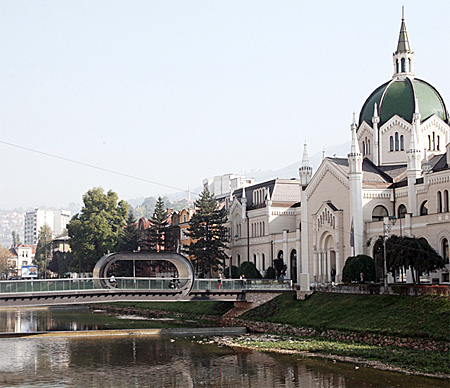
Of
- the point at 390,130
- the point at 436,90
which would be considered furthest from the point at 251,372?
the point at 436,90

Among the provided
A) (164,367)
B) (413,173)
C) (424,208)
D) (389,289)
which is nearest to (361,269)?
(389,289)

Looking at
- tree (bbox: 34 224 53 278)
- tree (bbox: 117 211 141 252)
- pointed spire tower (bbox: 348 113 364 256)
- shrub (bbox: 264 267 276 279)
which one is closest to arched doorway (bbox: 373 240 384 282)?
pointed spire tower (bbox: 348 113 364 256)

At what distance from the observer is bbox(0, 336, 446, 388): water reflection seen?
3734cm

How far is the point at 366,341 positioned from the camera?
46.8m

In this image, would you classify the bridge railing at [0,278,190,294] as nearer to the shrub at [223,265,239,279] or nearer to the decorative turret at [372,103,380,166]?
the shrub at [223,265,239,279]

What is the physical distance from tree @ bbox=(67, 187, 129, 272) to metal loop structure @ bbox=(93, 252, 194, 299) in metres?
45.3

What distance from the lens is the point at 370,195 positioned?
72.3 metres

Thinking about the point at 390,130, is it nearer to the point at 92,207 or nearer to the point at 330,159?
the point at 330,159

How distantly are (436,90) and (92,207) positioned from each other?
178 feet

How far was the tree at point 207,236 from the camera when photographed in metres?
92.0

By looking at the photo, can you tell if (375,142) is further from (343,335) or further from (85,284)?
(85,284)

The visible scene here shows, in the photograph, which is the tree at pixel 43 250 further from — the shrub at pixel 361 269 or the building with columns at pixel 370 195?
the shrub at pixel 361 269

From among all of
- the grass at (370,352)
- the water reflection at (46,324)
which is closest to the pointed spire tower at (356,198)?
the grass at (370,352)

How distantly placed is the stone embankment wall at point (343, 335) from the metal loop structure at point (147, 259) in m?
7.23
